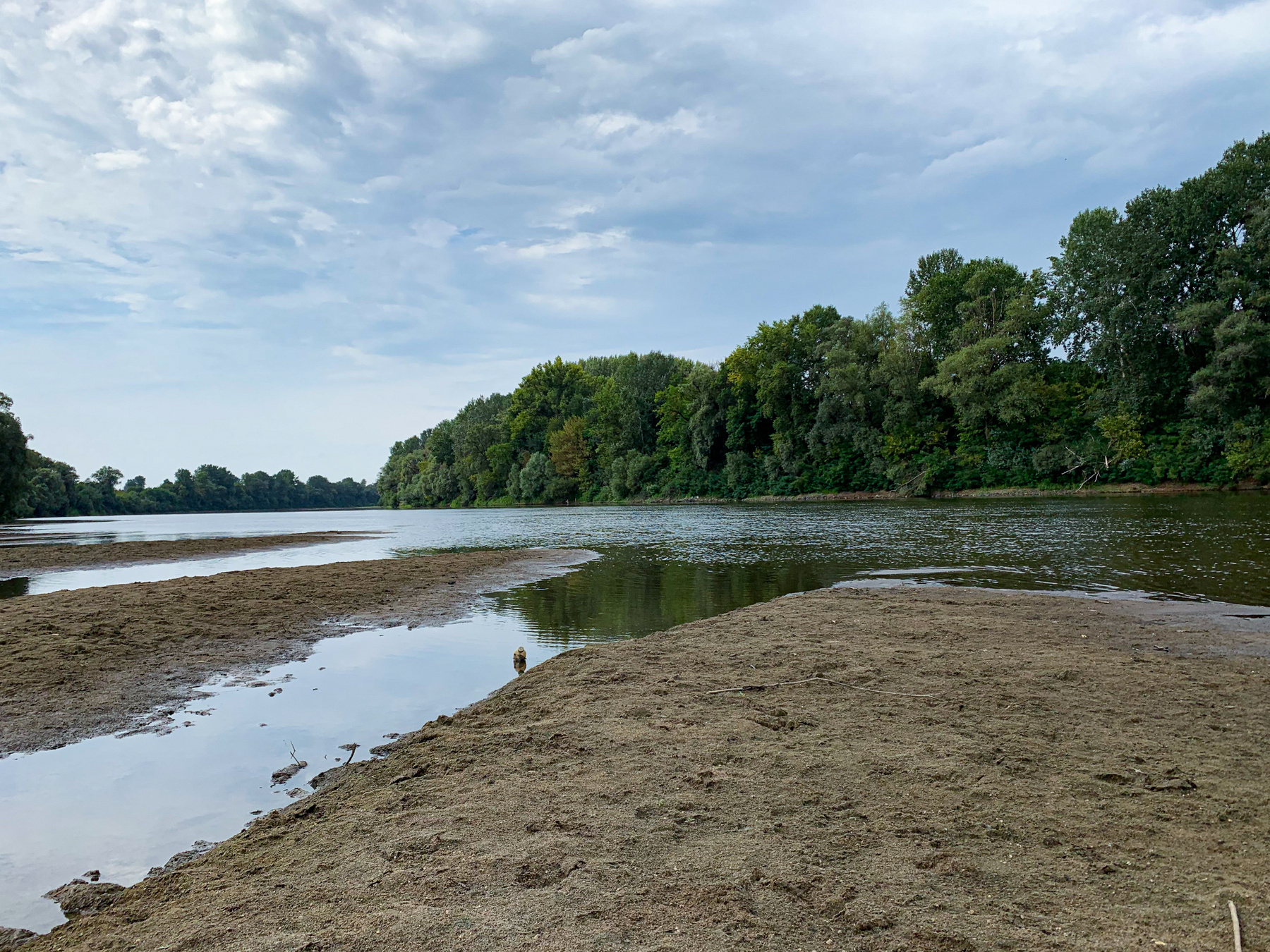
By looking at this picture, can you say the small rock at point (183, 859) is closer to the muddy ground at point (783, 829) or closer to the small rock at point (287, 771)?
the muddy ground at point (783, 829)

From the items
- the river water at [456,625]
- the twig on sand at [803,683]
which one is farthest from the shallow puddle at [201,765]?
the twig on sand at [803,683]

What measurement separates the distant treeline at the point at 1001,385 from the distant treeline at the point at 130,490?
56.2 meters

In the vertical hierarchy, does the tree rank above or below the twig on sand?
above

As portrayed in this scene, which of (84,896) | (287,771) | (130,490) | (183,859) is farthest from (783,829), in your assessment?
(130,490)

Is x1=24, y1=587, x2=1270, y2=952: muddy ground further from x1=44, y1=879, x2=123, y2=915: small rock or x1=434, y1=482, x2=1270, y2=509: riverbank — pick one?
x1=434, y1=482, x2=1270, y2=509: riverbank

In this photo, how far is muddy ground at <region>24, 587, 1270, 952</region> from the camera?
2.74 metres

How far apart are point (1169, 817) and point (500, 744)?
3981mm

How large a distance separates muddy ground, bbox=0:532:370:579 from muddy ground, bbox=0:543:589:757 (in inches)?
381

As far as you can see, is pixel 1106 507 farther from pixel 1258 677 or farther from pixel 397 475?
pixel 397 475

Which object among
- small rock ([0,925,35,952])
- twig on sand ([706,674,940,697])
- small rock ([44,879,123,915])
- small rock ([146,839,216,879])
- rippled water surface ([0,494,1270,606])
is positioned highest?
twig on sand ([706,674,940,697])

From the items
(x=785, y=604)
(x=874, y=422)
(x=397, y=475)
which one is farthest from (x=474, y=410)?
(x=785, y=604)

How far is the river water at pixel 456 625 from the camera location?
179 inches

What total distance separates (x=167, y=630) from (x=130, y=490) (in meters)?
141

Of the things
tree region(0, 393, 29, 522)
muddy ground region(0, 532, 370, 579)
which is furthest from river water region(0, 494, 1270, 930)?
tree region(0, 393, 29, 522)
